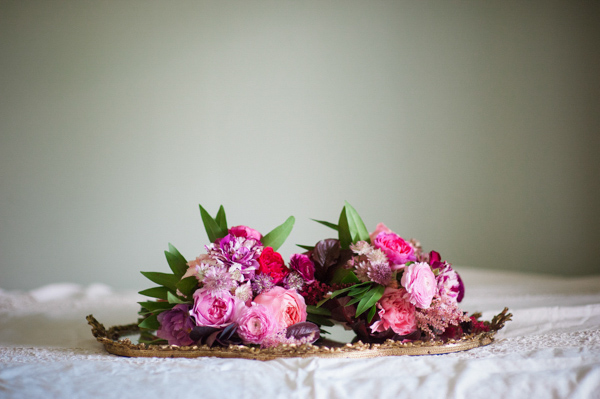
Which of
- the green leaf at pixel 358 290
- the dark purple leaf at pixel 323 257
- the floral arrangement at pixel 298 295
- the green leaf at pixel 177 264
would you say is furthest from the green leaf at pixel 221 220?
the green leaf at pixel 358 290


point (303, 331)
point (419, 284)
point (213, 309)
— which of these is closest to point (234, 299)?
point (213, 309)

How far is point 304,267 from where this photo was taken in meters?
1.01

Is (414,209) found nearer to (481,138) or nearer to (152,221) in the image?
(481,138)

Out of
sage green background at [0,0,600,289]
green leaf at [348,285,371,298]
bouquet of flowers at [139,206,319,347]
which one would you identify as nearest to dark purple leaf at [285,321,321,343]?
bouquet of flowers at [139,206,319,347]

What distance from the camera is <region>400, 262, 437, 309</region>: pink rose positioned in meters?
0.94

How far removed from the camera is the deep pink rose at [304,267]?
3.30 ft

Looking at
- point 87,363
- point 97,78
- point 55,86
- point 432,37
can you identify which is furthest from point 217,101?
point 87,363

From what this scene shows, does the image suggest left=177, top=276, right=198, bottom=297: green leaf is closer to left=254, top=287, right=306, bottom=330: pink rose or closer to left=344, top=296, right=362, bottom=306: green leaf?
left=254, top=287, right=306, bottom=330: pink rose

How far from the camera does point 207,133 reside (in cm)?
290

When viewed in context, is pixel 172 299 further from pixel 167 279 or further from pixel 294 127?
pixel 294 127

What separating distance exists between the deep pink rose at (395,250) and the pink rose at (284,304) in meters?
0.21

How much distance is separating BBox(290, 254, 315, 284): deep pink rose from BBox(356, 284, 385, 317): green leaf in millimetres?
118

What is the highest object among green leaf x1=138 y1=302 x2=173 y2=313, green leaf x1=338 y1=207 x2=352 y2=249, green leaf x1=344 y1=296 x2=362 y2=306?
green leaf x1=338 y1=207 x2=352 y2=249

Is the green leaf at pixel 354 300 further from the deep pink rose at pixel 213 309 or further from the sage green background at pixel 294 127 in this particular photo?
the sage green background at pixel 294 127
